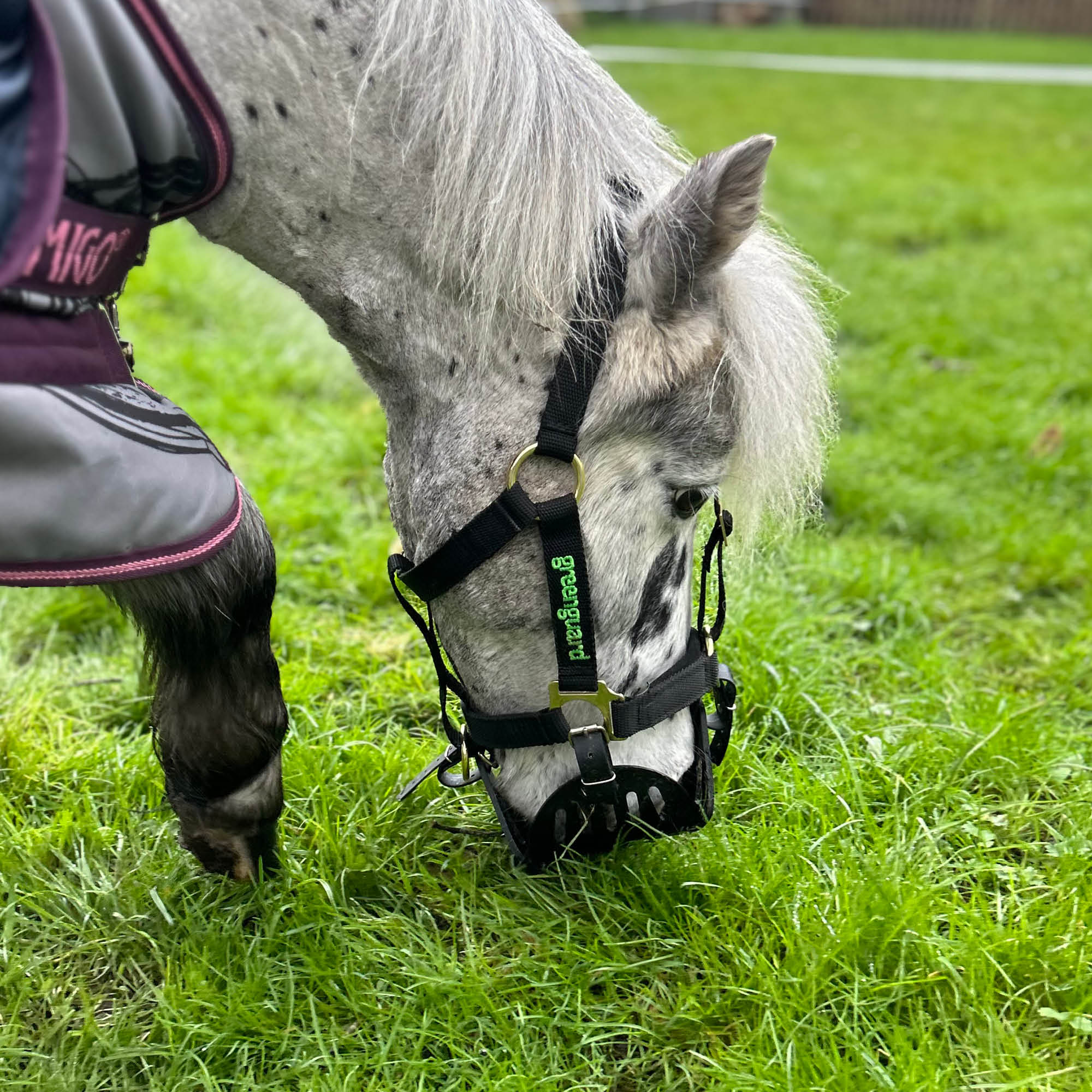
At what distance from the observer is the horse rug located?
52.2 inches

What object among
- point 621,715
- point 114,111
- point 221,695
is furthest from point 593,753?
point 114,111

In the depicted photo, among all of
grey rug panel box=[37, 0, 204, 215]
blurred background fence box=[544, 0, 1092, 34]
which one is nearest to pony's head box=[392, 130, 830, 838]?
grey rug panel box=[37, 0, 204, 215]

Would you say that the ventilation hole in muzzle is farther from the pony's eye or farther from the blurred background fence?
the blurred background fence

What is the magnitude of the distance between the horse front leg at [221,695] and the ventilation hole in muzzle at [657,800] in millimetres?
709

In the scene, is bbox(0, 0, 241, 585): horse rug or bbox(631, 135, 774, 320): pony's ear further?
bbox(631, 135, 774, 320): pony's ear

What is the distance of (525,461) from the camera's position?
1721mm

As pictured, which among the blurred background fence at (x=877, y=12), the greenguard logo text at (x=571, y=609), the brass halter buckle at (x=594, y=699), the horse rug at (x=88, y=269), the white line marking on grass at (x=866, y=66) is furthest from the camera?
the blurred background fence at (x=877, y=12)

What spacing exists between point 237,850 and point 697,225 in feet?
4.68

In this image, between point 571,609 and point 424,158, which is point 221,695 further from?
point 424,158

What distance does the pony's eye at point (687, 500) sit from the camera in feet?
5.83

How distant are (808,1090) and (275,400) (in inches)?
149

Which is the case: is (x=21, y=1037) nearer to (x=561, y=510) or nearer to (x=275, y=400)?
→ (x=561, y=510)

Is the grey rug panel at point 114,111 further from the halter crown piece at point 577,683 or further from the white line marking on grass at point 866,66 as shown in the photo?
the white line marking on grass at point 866,66

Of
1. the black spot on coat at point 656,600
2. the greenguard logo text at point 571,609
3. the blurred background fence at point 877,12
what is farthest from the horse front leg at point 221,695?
the blurred background fence at point 877,12
